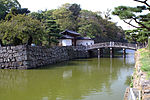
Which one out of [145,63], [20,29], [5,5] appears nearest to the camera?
[145,63]

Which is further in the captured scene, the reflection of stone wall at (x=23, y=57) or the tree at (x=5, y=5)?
the tree at (x=5, y=5)

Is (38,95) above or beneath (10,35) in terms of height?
beneath

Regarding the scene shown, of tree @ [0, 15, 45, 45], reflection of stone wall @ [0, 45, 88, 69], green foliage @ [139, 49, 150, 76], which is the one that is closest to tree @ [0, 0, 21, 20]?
tree @ [0, 15, 45, 45]

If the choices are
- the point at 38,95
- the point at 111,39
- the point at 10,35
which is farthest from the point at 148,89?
the point at 111,39

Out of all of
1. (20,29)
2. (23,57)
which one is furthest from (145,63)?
(20,29)

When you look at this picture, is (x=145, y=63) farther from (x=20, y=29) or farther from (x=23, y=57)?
(x=20, y=29)

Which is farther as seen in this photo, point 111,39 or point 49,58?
point 111,39

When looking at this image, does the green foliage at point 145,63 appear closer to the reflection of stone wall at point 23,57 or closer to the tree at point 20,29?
the reflection of stone wall at point 23,57

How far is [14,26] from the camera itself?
16.9m

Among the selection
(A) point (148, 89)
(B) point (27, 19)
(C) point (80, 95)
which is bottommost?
(C) point (80, 95)

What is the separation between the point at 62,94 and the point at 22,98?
5.81 feet

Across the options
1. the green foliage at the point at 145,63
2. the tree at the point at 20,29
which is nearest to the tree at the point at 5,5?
the tree at the point at 20,29

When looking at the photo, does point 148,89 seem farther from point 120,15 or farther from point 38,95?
Answer: point 120,15

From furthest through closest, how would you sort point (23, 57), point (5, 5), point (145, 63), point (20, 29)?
1. point (5, 5)
2. point (20, 29)
3. point (23, 57)
4. point (145, 63)
